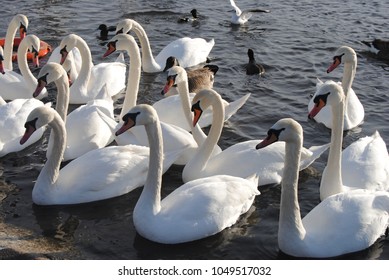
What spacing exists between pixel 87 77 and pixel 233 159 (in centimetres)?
491

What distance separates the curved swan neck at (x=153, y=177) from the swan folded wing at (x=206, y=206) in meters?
0.15

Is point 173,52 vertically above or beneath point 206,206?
beneath

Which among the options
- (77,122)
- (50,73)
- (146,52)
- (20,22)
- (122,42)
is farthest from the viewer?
(146,52)

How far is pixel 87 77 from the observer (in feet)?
45.2

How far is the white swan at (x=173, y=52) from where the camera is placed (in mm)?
15828

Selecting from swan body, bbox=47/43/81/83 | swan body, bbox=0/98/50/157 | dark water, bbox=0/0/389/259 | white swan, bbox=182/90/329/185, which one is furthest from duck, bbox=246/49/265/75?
swan body, bbox=0/98/50/157

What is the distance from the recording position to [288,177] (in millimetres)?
8086

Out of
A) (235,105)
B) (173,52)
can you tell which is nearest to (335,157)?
(235,105)

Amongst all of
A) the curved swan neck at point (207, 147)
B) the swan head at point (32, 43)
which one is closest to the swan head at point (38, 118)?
the curved swan neck at point (207, 147)

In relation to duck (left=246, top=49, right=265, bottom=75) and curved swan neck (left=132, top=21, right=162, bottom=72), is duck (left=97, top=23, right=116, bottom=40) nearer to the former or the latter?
curved swan neck (left=132, top=21, right=162, bottom=72)

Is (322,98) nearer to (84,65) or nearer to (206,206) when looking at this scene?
(206,206)

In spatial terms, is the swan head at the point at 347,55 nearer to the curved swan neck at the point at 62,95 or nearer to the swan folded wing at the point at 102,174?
the swan folded wing at the point at 102,174

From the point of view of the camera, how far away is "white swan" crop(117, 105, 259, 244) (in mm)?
8531

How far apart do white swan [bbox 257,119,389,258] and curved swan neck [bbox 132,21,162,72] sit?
8.23 metres
